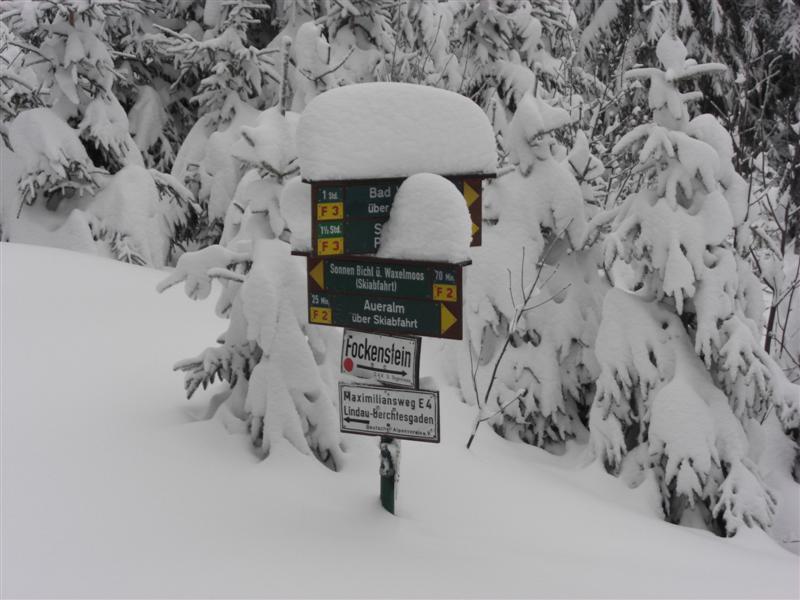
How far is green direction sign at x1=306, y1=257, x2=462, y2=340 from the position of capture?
378 centimetres

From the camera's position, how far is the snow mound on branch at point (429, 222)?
12.2 ft

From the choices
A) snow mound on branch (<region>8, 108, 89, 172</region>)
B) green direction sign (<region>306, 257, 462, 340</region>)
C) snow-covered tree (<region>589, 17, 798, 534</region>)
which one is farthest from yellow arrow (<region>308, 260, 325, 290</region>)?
snow mound on branch (<region>8, 108, 89, 172</region>)

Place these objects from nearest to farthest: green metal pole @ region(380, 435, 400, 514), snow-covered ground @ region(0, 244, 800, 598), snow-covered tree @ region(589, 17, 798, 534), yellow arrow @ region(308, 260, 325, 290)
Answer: snow-covered ground @ region(0, 244, 800, 598) → yellow arrow @ region(308, 260, 325, 290) → green metal pole @ region(380, 435, 400, 514) → snow-covered tree @ region(589, 17, 798, 534)

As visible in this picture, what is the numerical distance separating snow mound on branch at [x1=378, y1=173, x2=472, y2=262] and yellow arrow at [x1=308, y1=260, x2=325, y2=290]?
0.43 m

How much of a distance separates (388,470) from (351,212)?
4.95 ft

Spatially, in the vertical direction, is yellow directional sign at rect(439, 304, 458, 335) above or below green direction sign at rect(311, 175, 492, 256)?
below

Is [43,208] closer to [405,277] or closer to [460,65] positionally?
[460,65]

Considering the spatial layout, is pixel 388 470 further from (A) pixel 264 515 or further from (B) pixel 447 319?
(B) pixel 447 319

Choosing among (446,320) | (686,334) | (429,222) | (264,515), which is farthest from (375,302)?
(686,334)

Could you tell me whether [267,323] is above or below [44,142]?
below

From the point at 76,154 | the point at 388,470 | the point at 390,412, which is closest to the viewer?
the point at 390,412

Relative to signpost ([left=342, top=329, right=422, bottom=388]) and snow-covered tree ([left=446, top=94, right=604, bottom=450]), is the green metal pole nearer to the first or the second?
signpost ([left=342, top=329, right=422, bottom=388])

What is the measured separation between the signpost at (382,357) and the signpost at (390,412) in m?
0.07

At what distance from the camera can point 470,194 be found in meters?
4.07
